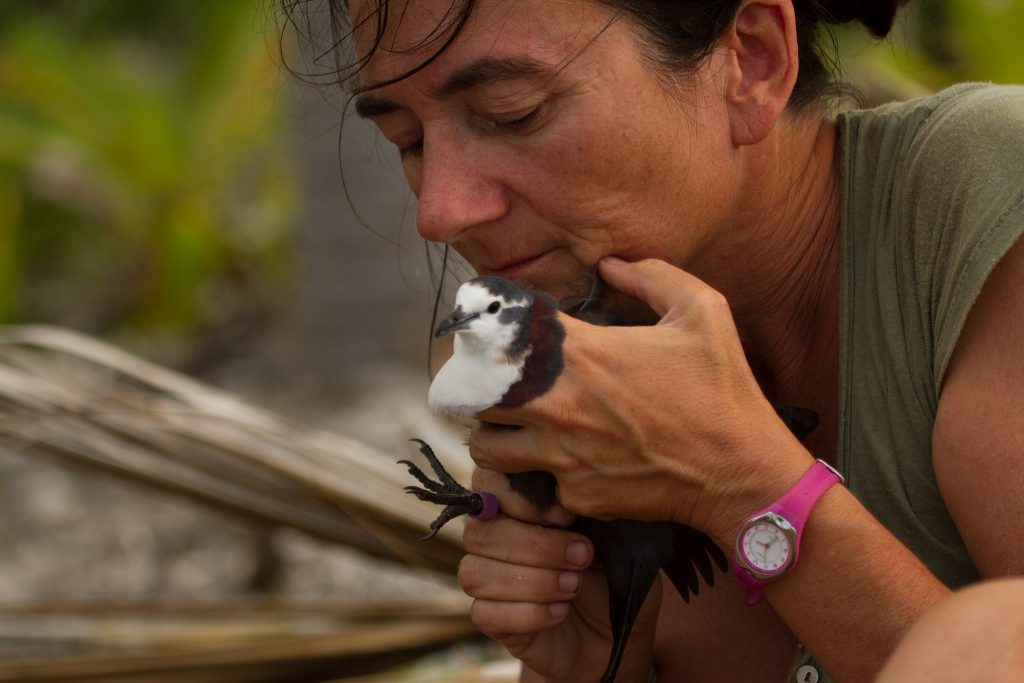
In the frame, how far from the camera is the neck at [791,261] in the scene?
2.04m

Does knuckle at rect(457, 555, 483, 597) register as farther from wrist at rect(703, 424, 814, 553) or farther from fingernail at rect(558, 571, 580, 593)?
wrist at rect(703, 424, 814, 553)

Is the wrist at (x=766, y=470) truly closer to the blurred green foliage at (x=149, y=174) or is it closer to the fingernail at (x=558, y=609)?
the fingernail at (x=558, y=609)

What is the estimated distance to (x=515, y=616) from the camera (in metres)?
1.89

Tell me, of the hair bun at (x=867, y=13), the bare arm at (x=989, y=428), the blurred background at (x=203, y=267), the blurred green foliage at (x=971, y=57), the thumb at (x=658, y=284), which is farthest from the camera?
the blurred background at (x=203, y=267)

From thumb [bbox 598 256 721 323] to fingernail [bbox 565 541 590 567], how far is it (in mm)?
350

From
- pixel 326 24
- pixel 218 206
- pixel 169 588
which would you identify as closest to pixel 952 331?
pixel 326 24

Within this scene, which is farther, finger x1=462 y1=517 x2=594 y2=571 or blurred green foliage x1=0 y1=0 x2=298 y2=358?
blurred green foliage x1=0 y1=0 x2=298 y2=358

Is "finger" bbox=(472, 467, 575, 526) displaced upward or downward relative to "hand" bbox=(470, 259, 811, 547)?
downward

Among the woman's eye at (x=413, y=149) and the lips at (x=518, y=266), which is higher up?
the woman's eye at (x=413, y=149)

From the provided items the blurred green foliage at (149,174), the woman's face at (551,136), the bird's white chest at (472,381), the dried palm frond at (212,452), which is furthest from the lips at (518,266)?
the blurred green foliage at (149,174)

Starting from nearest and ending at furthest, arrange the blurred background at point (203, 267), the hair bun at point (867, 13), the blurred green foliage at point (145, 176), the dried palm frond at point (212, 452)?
the hair bun at point (867, 13)
the dried palm frond at point (212, 452)
the blurred background at point (203, 267)
the blurred green foliage at point (145, 176)

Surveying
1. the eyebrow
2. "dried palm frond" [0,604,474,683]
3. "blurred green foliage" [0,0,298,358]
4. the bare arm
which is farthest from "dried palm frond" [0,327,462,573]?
"blurred green foliage" [0,0,298,358]

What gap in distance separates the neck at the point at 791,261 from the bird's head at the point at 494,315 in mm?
491

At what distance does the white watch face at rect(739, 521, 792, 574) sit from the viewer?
5.43ft
